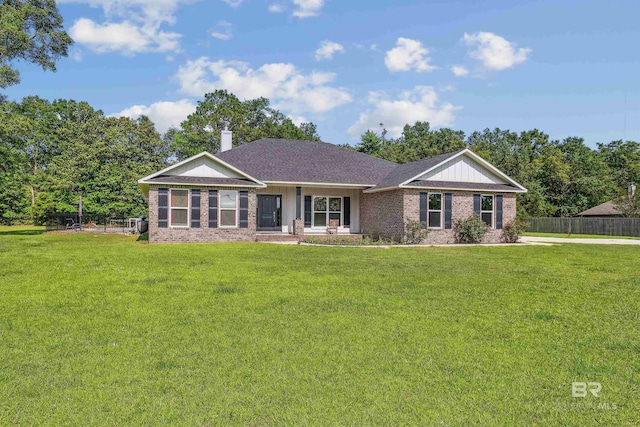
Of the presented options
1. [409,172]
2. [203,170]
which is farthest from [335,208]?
[203,170]

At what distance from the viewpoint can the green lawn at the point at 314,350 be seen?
132 inches

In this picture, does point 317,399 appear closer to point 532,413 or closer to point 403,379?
point 403,379

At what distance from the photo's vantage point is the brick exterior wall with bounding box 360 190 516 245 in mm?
20953

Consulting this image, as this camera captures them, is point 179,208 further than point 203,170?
No

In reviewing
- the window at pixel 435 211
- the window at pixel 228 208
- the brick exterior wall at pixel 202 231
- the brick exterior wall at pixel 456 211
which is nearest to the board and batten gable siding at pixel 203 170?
the brick exterior wall at pixel 202 231

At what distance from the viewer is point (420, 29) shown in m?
17.1

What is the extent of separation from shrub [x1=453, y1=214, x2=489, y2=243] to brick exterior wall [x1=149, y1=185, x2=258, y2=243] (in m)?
10.1

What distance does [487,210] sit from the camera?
2238cm

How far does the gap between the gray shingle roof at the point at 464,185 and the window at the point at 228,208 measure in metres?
8.49

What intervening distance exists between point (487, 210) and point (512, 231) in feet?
5.34

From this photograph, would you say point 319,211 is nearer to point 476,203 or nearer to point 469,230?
point 469,230

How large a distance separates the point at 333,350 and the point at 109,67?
27.4m

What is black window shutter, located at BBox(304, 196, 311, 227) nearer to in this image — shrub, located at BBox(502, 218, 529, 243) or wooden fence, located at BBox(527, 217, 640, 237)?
shrub, located at BBox(502, 218, 529, 243)

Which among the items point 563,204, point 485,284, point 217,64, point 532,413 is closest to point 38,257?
point 485,284
